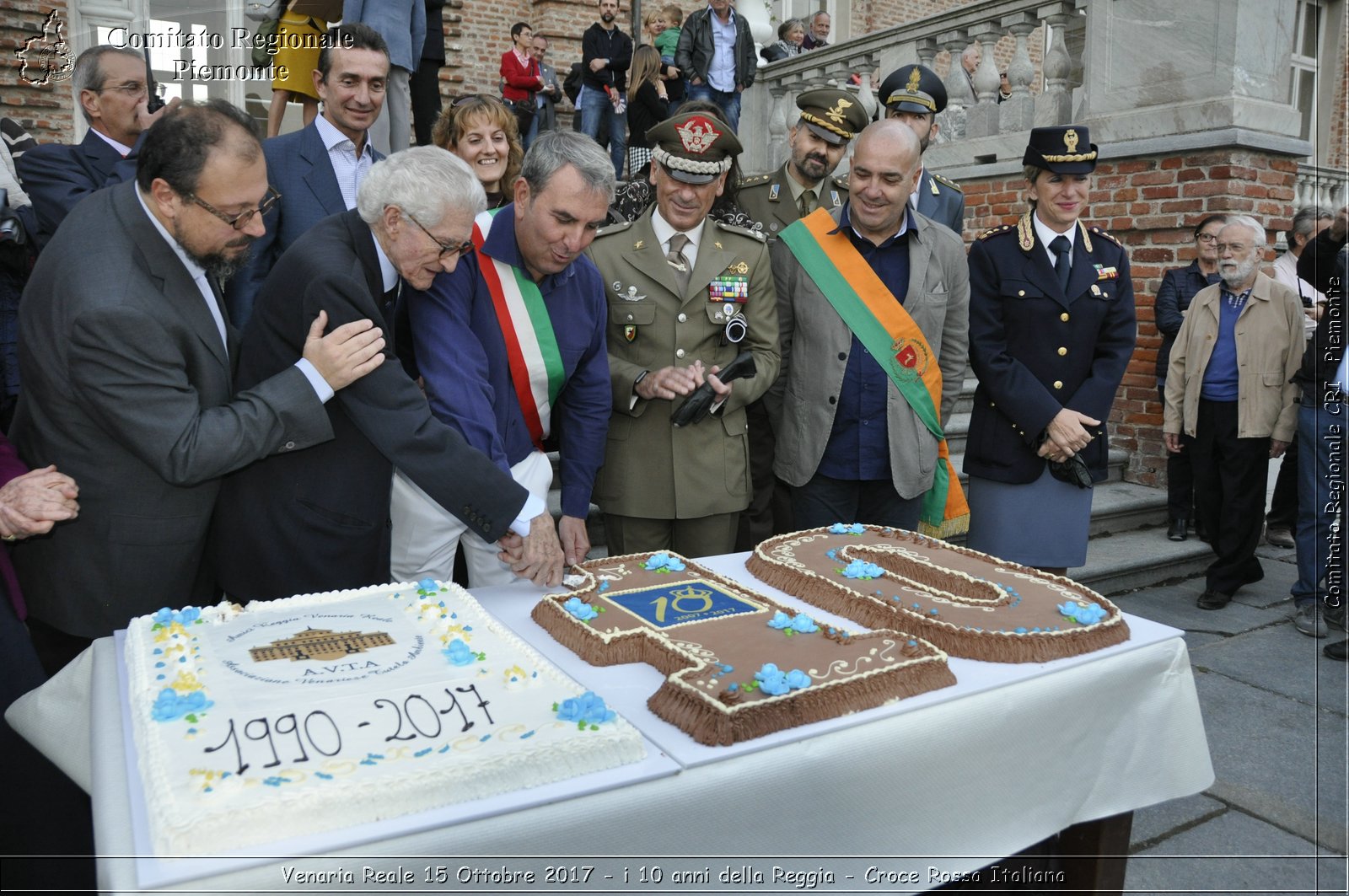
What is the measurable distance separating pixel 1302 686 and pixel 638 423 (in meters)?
2.88

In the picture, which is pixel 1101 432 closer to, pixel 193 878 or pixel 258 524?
pixel 258 524

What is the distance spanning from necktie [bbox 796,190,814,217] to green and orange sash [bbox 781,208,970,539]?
0.57m

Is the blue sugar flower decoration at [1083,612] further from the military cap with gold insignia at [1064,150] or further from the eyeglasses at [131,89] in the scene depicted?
the eyeglasses at [131,89]

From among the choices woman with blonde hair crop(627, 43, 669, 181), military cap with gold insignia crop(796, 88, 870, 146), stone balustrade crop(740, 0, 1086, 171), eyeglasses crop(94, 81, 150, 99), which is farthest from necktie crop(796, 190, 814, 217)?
woman with blonde hair crop(627, 43, 669, 181)

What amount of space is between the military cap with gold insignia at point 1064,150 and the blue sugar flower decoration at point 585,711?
8.58 feet

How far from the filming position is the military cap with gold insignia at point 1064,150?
332 centimetres

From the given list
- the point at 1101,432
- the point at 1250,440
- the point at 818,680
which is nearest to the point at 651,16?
the point at 1250,440

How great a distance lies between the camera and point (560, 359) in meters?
2.62

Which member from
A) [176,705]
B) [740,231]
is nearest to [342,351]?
[176,705]

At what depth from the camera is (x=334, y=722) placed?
1424 millimetres

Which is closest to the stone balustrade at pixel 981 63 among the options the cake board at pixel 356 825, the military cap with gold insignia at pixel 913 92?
the military cap with gold insignia at pixel 913 92

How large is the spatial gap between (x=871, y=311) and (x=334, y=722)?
89.9 inches

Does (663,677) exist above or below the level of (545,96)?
below

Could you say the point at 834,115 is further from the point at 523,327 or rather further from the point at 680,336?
the point at 523,327
